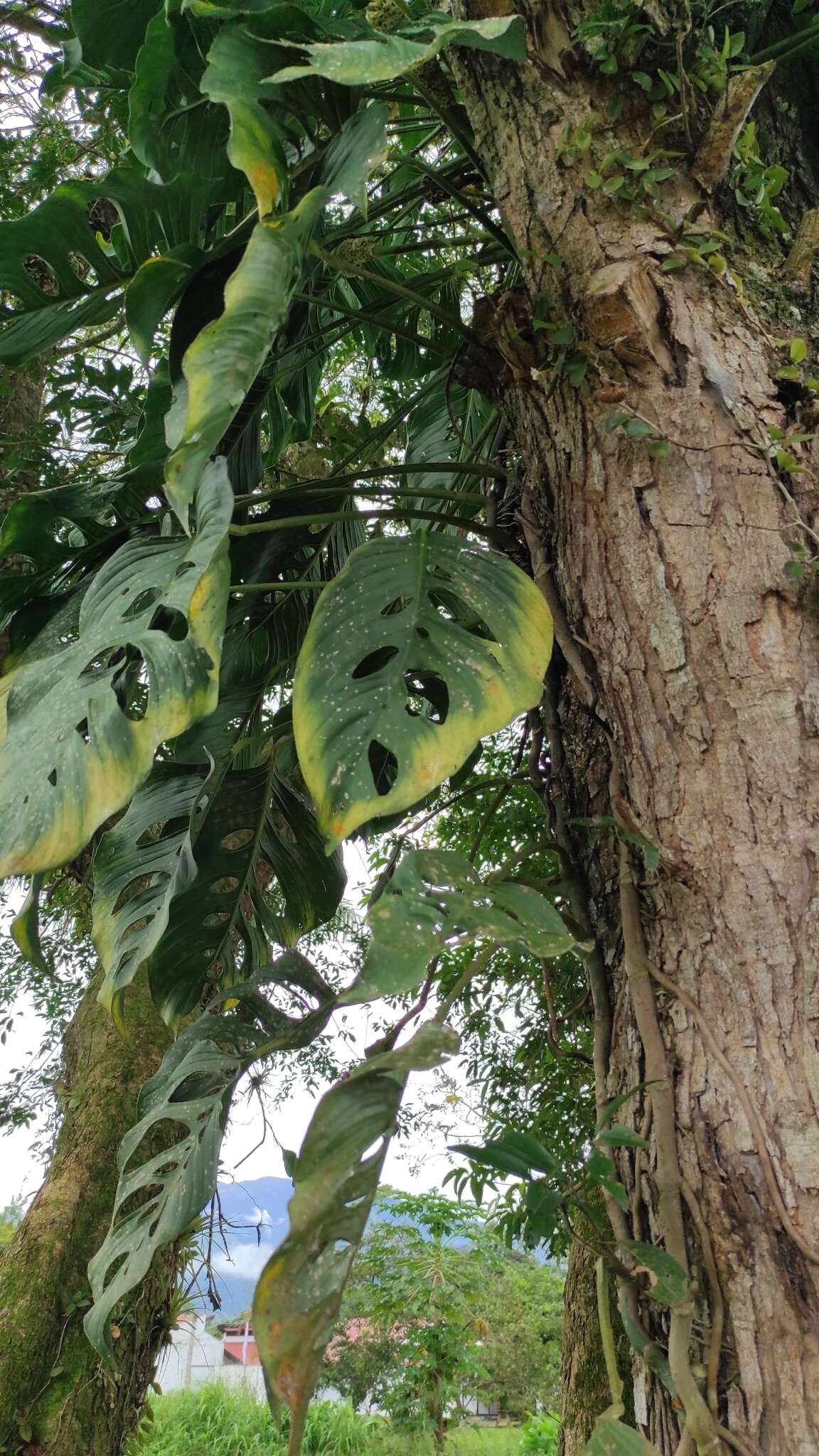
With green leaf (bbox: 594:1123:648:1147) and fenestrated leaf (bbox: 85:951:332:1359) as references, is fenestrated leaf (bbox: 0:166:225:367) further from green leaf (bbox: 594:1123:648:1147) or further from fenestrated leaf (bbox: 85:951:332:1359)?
green leaf (bbox: 594:1123:648:1147)

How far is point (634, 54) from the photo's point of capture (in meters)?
0.95

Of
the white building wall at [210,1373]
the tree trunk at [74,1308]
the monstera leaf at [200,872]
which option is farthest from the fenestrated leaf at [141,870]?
the white building wall at [210,1373]

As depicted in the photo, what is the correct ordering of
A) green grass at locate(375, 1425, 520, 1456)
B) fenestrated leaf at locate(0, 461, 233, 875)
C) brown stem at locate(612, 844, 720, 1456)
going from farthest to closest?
green grass at locate(375, 1425, 520, 1456), fenestrated leaf at locate(0, 461, 233, 875), brown stem at locate(612, 844, 720, 1456)

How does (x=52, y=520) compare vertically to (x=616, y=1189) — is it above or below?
above

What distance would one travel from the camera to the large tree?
64cm

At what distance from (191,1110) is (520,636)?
0.54 metres

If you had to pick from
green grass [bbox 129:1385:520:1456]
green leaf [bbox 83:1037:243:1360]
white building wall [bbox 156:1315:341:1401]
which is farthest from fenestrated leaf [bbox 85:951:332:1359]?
white building wall [bbox 156:1315:341:1401]

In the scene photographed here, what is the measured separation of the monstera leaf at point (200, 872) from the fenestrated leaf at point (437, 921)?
49 centimetres

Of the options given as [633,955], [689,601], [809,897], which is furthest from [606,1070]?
[689,601]

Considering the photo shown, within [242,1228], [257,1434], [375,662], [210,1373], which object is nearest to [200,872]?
[375,662]

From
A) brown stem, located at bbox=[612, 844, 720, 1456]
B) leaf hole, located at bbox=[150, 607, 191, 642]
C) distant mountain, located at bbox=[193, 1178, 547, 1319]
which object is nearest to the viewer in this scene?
brown stem, located at bbox=[612, 844, 720, 1456]

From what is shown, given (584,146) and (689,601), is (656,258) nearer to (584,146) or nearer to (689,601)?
(584,146)

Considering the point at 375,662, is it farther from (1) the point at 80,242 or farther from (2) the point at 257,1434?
(2) the point at 257,1434

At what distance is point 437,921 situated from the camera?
0.61 m
